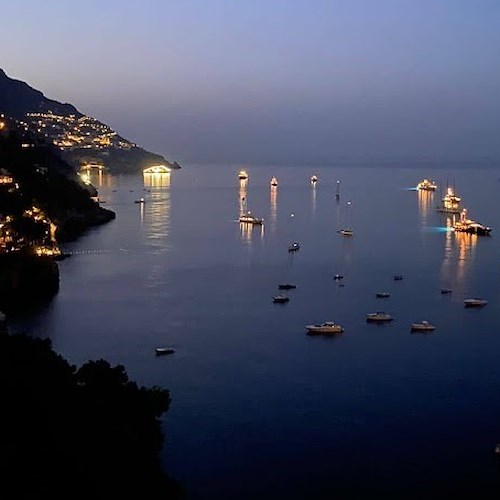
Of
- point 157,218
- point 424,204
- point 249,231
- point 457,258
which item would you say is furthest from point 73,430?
point 424,204

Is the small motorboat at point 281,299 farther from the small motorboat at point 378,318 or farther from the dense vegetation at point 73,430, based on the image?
the dense vegetation at point 73,430

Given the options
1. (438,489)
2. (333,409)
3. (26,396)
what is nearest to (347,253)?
(333,409)

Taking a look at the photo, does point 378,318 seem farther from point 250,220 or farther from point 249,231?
point 250,220

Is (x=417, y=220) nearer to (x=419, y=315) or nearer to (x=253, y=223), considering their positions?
(x=253, y=223)

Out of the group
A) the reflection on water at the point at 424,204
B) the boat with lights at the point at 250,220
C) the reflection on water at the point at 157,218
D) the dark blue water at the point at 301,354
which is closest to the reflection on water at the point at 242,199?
the reflection on water at the point at 157,218

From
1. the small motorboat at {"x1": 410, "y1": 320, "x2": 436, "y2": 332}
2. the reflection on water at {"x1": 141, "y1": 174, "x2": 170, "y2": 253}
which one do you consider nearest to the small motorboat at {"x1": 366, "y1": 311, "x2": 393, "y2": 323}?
the small motorboat at {"x1": 410, "y1": 320, "x2": 436, "y2": 332}

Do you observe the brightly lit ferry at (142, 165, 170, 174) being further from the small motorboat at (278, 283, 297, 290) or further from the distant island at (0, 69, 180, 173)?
the small motorboat at (278, 283, 297, 290)

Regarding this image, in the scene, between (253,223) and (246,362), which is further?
(253,223)
